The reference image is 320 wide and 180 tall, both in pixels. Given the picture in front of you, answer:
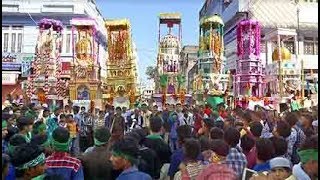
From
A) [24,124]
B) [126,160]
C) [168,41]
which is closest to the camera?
[126,160]

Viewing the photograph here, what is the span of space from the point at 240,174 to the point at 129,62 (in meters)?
19.4

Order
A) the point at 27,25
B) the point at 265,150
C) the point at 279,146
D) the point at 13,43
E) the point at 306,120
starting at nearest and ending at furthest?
the point at 265,150
the point at 279,146
the point at 306,120
the point at 13,43
the point at 27,25

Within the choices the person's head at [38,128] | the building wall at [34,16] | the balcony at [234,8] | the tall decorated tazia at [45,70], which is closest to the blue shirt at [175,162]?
the person's head at [38,128]

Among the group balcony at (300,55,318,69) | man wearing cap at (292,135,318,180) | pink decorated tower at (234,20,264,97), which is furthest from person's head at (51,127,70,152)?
balcony at (300,55,318,69)

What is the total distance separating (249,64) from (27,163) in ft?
59.6

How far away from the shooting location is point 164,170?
4.69 metres

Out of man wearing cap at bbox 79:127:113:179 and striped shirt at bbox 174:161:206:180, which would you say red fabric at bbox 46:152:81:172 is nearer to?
man wearing cap at bbox 79:127:113:179

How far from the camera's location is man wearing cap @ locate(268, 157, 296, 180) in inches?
137

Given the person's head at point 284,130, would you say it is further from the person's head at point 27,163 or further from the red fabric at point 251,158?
the person's head at point 27,163

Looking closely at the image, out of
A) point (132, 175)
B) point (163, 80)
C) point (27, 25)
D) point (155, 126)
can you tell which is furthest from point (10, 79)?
point (132, 175)

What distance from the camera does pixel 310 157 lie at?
3574mm

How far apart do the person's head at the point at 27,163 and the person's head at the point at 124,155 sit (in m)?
0.58

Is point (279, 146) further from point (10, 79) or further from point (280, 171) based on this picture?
point (10, 79)

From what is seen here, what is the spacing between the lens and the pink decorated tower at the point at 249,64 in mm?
20750
